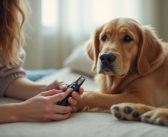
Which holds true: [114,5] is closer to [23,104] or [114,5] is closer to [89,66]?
[89,66]

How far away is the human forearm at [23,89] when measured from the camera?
4.54 feet

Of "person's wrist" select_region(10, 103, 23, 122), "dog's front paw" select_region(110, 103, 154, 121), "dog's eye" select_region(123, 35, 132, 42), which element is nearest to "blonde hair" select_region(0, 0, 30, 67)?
"person's wrist" select_region(10, 103, 23, 122)

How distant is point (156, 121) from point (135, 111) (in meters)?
0.12

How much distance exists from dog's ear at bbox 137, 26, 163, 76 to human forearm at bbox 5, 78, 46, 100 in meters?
0.75

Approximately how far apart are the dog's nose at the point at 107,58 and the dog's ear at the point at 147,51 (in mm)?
246

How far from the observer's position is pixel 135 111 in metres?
0.97

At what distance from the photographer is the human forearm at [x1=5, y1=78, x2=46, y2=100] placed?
138 cm

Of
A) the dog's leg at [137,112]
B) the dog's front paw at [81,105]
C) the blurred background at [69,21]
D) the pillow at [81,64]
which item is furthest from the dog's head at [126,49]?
the blurred background at [69,21]

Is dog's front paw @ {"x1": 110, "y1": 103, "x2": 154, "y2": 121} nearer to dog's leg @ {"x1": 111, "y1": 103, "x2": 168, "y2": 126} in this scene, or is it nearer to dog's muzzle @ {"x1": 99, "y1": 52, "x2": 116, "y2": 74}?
dog's leg @ {"x1": 111, "y1": 103, "x2": 168, "y2": 126}

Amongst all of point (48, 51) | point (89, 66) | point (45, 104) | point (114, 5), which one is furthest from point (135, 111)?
point (48, 51)

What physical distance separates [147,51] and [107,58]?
1.23ft

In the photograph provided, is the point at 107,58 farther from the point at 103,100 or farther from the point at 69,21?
the point at 69,21

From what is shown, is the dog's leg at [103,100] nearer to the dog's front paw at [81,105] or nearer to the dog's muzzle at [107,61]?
the dog's front paw at [81,105]

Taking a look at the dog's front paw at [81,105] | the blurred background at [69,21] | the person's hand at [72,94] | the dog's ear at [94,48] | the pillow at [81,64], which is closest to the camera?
the person's hand at [72,94]
